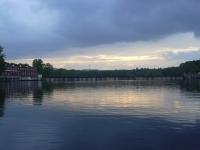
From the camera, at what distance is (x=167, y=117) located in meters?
50.8

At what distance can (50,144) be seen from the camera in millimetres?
34062

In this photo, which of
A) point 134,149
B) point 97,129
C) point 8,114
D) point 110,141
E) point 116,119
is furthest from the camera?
point 8,114

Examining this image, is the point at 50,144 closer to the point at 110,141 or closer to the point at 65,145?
the point at 65,145

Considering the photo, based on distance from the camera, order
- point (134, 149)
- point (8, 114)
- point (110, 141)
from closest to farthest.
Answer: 1. point (134, 149)
2. point (110, 141)
3. point (8, 114)

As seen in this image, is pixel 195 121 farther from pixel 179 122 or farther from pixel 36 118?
pixel 36 118

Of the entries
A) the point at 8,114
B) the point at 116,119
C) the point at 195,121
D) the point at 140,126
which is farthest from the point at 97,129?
the point at 8,114

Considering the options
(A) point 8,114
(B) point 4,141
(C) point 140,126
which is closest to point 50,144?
(B) point 4,141

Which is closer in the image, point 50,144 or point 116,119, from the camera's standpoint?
point 50,144

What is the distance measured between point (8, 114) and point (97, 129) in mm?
19124

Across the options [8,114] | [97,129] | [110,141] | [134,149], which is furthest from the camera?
[8,114]

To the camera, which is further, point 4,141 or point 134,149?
point 4,141

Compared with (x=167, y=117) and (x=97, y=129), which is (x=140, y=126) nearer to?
(x=97, y=129)

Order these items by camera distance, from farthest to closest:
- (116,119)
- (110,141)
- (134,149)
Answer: (116,119) → (110,141) → (134,149)

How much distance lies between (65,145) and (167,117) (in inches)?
782
